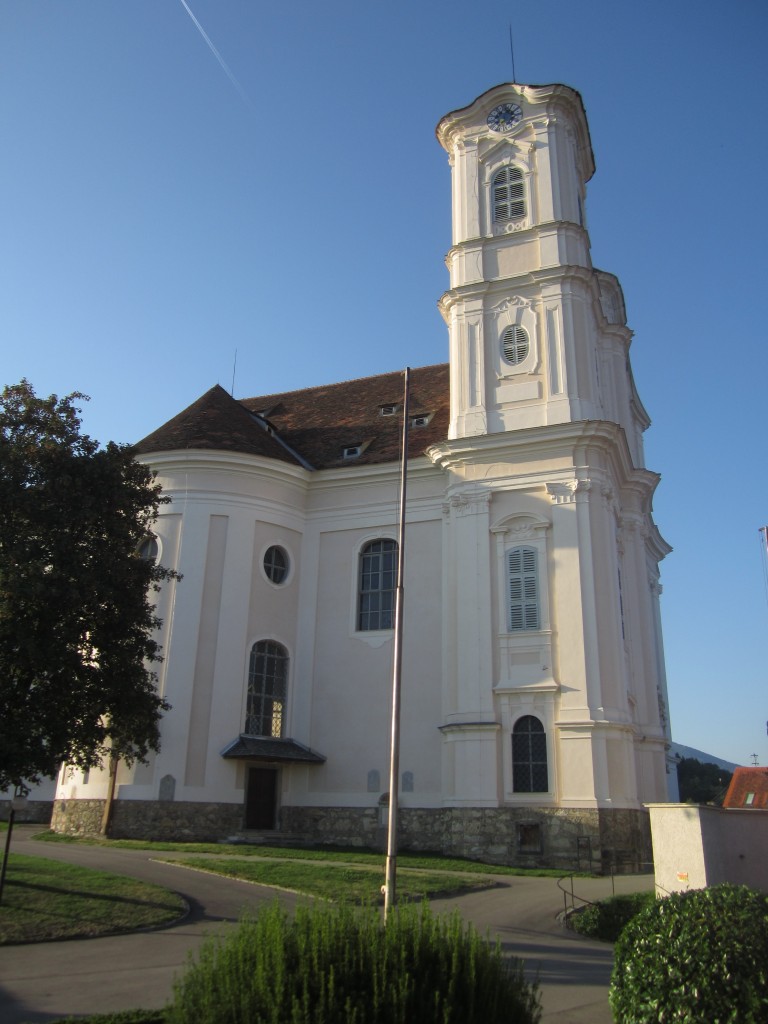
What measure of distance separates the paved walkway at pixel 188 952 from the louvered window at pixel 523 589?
28.2 ft

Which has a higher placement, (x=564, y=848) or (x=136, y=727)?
(x=136, y=727)

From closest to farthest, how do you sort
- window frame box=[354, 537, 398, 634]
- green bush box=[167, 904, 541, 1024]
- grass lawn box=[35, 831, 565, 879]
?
green bush box=[167, 904, 541, 1024]
grass lawn box=[35, 831, 565, 879]
window frame box=[354, 537, 398, 634]

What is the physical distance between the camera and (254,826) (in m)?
29.3

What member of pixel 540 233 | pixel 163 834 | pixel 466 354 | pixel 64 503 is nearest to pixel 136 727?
pixel 64 503

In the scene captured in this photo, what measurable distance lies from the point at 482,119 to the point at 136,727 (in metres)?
28.9

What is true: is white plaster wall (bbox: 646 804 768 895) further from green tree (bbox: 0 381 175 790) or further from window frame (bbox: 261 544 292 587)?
window frame (bbox: 261 544 292 587)

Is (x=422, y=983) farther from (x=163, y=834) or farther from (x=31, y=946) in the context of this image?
(x=163, y=834)

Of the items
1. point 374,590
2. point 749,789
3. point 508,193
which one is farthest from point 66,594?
point 508,193

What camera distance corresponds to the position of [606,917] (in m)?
17.0

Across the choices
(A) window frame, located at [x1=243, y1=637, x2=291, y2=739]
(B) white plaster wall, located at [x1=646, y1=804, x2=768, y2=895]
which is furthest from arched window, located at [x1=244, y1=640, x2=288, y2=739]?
(B) white plaster wall, located at [x1=646, y1=804, x2=768, y2=895]

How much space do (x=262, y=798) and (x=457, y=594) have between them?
30.7 ft

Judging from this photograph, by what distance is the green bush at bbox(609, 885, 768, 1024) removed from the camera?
7.48m

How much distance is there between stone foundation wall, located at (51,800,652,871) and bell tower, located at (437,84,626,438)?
12.7 m

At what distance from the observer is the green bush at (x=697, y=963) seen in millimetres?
7484
